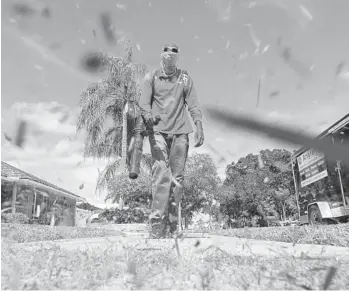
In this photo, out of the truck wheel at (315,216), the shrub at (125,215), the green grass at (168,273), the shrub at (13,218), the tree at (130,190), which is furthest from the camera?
the tree at (130,190)

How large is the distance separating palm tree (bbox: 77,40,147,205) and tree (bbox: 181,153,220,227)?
11.2m

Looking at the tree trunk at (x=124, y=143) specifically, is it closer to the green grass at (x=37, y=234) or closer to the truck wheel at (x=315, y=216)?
the truck wheel at (x=315, y=216)

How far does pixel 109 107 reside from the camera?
23.0m

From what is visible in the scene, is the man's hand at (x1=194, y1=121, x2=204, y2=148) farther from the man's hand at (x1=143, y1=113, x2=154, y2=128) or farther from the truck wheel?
the truck wheel

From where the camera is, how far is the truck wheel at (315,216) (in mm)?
10698

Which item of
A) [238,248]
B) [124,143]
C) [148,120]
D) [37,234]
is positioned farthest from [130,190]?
[238,248]

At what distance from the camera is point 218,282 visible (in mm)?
1569

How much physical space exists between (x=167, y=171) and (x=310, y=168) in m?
9.02

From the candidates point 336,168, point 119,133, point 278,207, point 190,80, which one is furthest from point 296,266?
point 278,207

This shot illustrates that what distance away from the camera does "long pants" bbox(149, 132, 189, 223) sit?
12.5 ft

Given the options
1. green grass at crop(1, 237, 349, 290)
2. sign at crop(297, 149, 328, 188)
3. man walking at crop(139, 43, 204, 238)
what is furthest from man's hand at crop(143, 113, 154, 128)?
sign at crop(297, 149, 328, 188)

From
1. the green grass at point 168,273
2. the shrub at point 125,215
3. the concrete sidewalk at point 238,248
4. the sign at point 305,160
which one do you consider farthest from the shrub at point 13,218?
the green grass at point 168,273

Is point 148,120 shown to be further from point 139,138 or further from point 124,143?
point 124,143

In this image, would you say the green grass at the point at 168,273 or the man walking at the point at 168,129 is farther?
the man walking at the point at 168,129
